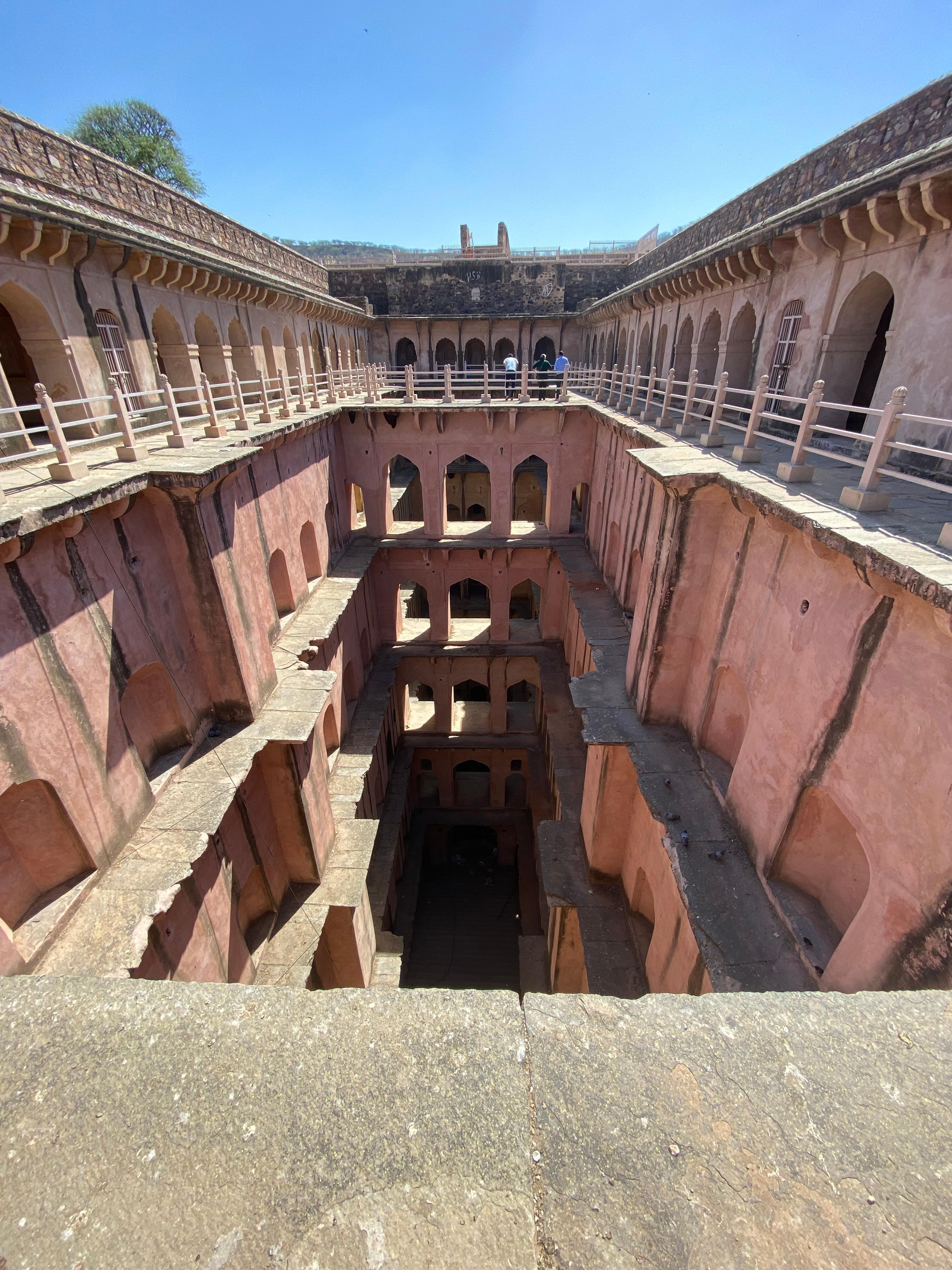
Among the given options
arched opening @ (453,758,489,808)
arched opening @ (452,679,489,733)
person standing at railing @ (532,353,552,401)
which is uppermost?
person standing at railing @ (532,353,552,401)

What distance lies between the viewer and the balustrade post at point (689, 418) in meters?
9.48

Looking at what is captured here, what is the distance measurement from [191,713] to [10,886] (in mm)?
2735

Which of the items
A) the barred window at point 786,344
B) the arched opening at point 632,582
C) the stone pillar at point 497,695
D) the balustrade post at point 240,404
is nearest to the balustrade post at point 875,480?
the barred window at point 786,344

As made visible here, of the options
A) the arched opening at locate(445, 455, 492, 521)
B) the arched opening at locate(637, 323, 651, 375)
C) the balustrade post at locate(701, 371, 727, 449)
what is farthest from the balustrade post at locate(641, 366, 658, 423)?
the arched opening at locate(445, 455, 492, 521)

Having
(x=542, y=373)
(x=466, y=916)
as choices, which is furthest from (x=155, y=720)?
(x=542, y=373)

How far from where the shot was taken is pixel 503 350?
29.0 metres

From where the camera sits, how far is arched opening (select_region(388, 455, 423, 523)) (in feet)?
72.6

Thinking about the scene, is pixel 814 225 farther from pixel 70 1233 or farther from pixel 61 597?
pixel 70 1233

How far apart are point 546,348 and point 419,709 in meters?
20.1

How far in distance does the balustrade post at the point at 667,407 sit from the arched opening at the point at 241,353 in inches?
393

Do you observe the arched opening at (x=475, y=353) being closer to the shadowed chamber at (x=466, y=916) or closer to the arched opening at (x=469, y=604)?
the arched opening at (x=469, y=604)

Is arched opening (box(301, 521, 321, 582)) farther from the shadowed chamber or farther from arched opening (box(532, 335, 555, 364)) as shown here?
arched opening (box(532, 335, 555, 364))

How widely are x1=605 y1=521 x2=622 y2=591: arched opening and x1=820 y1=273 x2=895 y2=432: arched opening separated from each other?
4.50 metres

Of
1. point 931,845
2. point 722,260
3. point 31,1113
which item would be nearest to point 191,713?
point 31,1113
